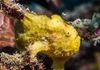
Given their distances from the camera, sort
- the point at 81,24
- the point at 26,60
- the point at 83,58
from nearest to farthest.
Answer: the point at 26,60 → the point at 81,24 → the point at 83,58

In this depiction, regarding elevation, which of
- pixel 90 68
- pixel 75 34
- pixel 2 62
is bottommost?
pixel 90 68

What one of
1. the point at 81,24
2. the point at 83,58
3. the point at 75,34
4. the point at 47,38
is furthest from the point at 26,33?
the point at 83,58

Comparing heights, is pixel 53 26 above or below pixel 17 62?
above

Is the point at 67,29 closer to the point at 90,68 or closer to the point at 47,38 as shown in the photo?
the point at 47,38

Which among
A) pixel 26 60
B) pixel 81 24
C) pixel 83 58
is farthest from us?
pixel 83 58

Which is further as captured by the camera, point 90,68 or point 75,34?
point 90,68

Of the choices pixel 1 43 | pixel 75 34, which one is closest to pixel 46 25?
pixel 75 34

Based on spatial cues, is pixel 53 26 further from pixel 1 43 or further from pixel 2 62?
pixel 1 43
